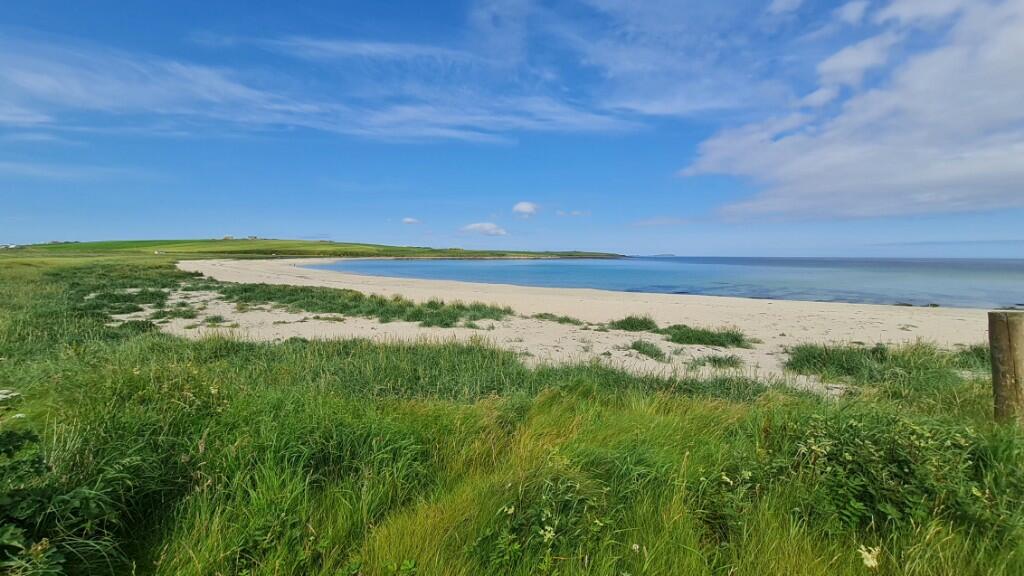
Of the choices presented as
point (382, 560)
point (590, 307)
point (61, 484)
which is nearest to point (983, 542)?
point (382, 560)

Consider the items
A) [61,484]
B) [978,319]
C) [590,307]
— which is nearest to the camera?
[61,484]

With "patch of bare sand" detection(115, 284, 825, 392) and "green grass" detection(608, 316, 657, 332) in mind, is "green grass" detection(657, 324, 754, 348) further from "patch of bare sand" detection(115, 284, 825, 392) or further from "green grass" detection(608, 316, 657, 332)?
"green grass" detection(608, 316, 657, 332)

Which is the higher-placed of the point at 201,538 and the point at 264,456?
the point at 264,456

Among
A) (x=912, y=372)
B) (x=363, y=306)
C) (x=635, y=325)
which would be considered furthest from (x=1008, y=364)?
(x=363, y=306)

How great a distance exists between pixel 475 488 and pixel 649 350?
8.51 meters

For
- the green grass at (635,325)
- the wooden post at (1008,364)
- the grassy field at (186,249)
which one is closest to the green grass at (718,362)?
the green grass at (635,325)

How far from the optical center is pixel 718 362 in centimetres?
959

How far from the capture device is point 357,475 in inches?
124

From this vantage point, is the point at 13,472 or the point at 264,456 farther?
the point at 264,456

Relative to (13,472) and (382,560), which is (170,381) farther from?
(382,560)

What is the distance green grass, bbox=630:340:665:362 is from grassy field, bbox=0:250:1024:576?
19.3 feet

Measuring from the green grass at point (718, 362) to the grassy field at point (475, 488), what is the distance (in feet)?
16.2

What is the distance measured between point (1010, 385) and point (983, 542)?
215 cm

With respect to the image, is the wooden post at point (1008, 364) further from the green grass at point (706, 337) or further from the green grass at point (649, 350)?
the green grass at point (706, 337)
